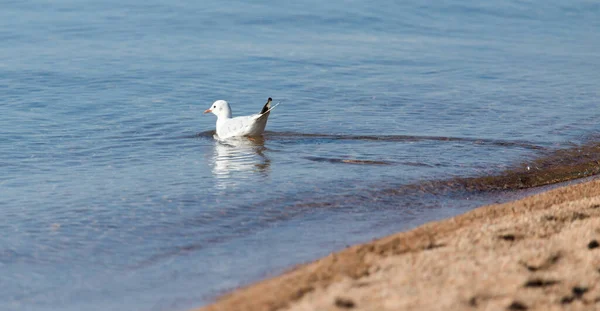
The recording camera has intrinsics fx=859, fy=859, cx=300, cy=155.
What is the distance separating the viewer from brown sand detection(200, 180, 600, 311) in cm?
434

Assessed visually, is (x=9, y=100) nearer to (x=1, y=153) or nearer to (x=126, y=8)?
(x=1, y=153)

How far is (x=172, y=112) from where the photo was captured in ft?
40.4

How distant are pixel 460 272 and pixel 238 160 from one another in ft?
16.3

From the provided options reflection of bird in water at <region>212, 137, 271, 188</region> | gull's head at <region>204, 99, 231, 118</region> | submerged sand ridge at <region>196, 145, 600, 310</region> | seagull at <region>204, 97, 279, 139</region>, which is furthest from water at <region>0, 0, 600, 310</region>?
submerged sand ridge at <region>196, 145, 600, 310</region>

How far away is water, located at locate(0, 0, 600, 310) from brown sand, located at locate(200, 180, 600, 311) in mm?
617

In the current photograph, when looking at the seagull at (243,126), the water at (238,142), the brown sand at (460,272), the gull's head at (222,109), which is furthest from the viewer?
the gull's head at (222,109)

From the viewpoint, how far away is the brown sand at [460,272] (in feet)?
14.2

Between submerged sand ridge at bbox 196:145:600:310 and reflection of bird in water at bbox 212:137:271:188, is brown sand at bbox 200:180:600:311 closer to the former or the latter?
submerged sand ridge at bbox 196:145:600:310

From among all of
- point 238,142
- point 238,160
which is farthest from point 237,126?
point 238,160

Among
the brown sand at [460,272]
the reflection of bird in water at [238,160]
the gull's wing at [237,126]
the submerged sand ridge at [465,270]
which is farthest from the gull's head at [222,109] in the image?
the brown sand at [460,272]

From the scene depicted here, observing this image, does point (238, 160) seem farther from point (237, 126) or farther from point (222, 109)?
point (222, 109)

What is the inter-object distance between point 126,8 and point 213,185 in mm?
15356

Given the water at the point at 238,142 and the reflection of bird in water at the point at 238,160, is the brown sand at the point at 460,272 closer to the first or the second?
the water at the point at 238,142

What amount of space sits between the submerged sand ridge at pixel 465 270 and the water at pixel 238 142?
584mm
